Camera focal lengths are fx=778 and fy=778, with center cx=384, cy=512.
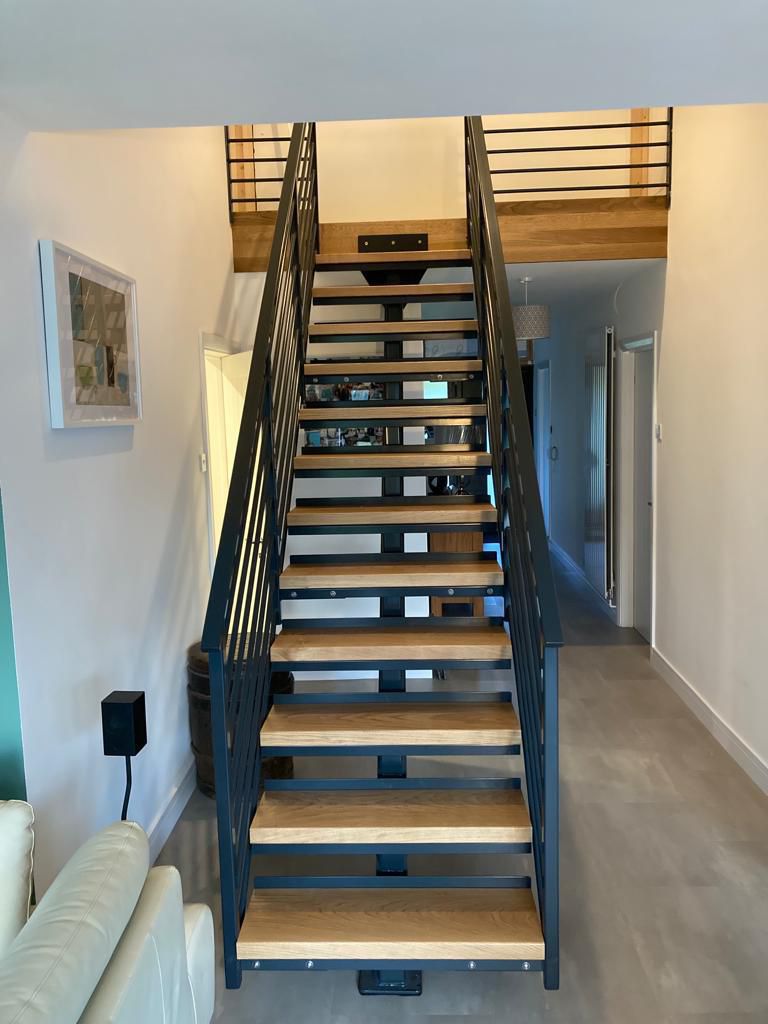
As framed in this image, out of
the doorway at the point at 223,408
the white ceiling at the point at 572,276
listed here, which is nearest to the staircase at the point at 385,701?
the doorway at the point at 223,408

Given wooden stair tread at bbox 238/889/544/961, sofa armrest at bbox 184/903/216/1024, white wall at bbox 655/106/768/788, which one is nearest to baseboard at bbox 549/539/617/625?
white wall at bbox 655/106/768/788

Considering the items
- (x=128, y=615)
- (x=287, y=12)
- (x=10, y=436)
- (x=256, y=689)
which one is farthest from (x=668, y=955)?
(x=287, y=12)

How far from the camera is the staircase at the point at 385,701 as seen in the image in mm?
2088

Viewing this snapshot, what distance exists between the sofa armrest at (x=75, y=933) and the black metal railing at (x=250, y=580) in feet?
1.58

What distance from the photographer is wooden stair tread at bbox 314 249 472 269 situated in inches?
170

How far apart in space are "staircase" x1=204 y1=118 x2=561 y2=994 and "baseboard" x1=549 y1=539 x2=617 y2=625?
2754mm

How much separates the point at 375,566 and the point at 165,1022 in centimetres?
173

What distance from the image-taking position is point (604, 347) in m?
6.07

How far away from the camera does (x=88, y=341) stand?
2.44 m

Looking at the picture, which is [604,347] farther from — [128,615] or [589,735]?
[128,615]

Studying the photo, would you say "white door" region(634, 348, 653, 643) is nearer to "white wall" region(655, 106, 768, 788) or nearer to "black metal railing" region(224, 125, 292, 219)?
"white wall" region(655, 106, 768, 788)

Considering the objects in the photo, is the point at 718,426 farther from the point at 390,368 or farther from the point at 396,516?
the point at 396,516

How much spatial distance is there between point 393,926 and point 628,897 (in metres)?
1.01

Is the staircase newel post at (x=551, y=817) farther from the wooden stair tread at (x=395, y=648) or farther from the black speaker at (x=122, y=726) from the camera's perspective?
the black speaker at (x=122, y=726)
